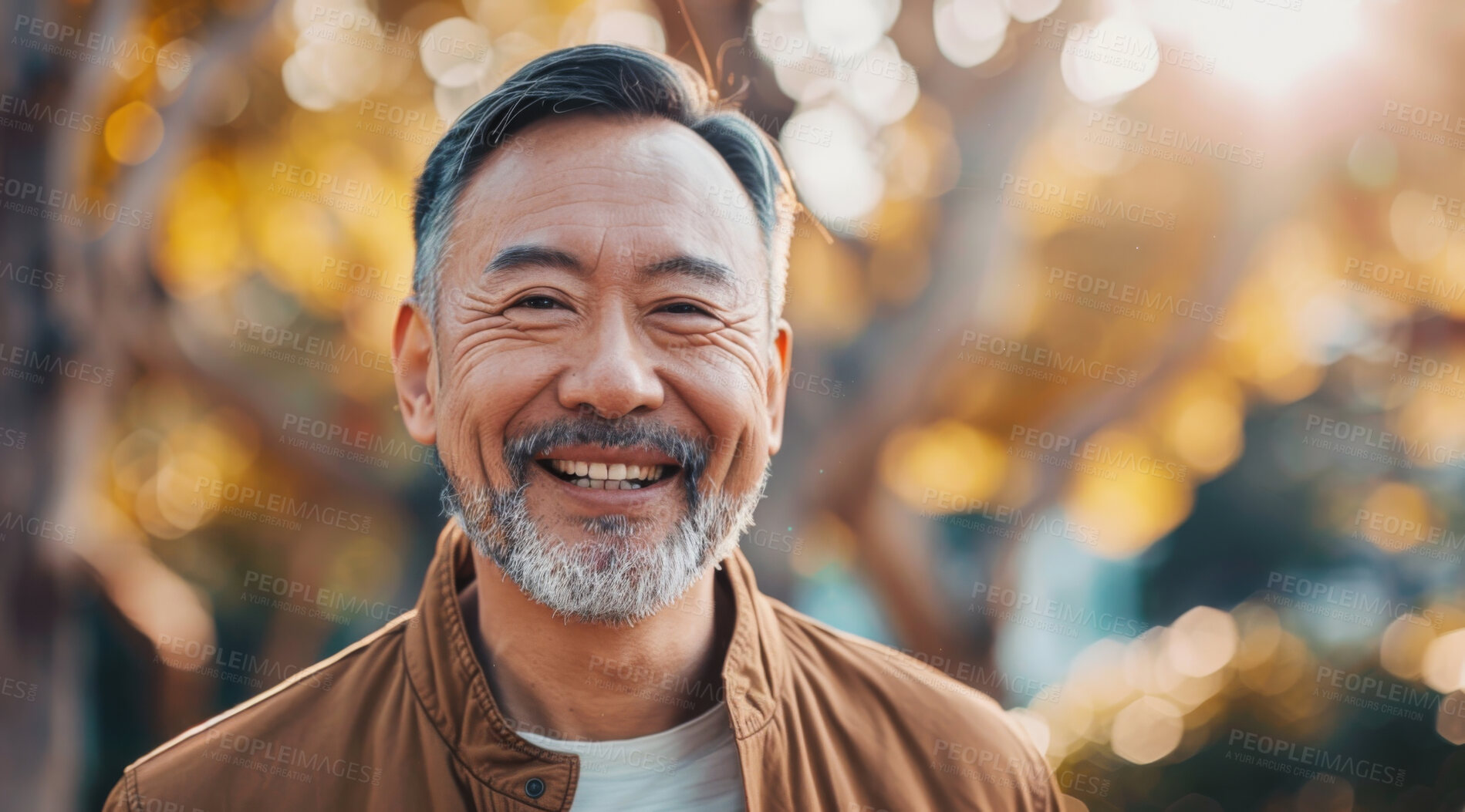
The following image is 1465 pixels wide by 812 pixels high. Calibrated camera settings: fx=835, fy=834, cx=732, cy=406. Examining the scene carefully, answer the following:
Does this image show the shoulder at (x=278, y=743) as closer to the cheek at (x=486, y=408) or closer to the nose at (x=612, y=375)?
the cheek at (x=486, y=408)

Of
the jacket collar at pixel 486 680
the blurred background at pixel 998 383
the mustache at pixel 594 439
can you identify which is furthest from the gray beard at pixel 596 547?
the blurred background at pixel 998 383

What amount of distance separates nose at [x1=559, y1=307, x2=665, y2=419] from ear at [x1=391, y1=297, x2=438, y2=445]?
18.1 inches

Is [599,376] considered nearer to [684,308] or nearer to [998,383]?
[684,308]

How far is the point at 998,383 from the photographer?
14.7 feet

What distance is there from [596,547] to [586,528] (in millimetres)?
44

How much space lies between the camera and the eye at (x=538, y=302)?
5.96 feet

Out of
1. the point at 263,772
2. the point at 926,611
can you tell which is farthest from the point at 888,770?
the point at 926,611

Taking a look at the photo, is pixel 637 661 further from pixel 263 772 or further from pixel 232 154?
pixel 232 154

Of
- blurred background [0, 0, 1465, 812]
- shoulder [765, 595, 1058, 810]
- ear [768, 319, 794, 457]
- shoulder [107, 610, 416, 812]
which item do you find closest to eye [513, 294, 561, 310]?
ear [768, 319, 794, 457]

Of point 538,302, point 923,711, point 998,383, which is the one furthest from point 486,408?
point 998,383

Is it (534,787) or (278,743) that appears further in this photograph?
(278,743)

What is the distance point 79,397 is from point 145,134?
1.30 metres

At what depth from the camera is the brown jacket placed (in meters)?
1.73

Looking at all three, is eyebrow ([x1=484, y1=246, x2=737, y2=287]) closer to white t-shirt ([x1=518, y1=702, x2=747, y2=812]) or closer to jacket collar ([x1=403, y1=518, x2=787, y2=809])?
jacket collar ([x1=403, y1=518, x2=787, y2=809])
